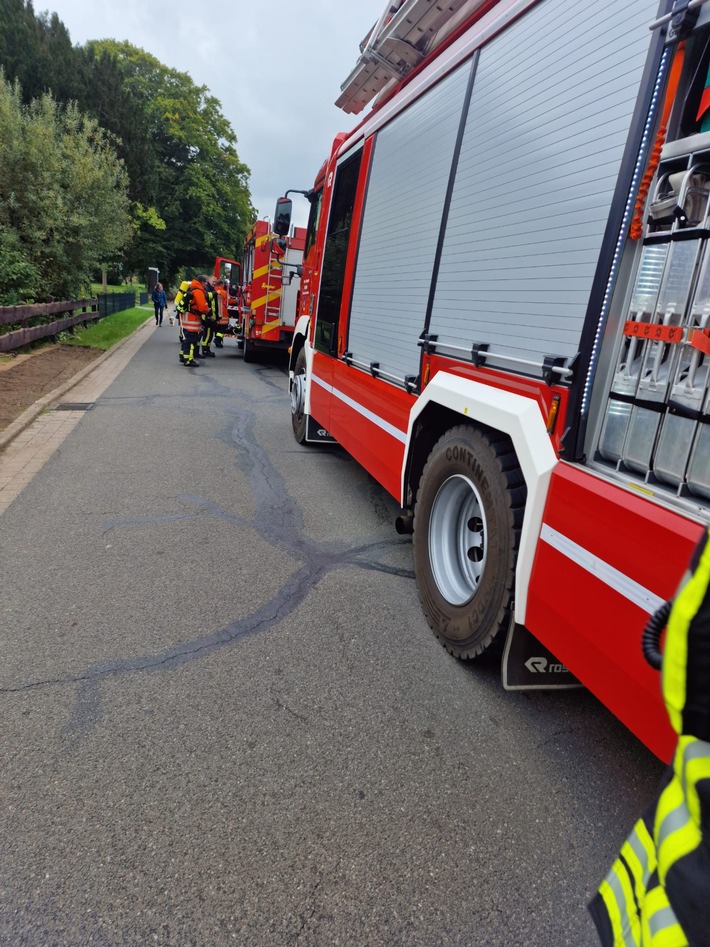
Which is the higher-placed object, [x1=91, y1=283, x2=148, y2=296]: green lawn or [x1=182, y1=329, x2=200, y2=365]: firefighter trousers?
[x1=91, y1=283, x2=148, y2=296]: green lawn

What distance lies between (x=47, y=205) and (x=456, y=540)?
A: 13.8 metres

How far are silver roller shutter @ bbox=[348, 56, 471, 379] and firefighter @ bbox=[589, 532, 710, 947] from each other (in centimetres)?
265

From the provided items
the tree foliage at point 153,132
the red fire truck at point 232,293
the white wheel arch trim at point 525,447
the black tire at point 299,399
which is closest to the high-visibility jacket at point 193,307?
the red fire truck at point 232,293

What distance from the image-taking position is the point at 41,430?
22.0 ft

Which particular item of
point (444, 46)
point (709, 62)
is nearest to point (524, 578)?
point (709, 62)

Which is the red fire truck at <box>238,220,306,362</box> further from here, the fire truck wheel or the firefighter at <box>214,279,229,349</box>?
the fire truck wheel

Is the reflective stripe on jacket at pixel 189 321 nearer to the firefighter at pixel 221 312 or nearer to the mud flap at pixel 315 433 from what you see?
the firefighter at pixel 221 312

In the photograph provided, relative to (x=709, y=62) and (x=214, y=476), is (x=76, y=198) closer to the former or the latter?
(x=214, y=476)

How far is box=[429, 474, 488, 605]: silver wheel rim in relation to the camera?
9.77ft

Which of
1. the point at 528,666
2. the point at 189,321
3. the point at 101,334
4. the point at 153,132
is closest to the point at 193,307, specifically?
the point at 189,321

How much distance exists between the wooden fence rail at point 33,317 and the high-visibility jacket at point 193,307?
2875 mm

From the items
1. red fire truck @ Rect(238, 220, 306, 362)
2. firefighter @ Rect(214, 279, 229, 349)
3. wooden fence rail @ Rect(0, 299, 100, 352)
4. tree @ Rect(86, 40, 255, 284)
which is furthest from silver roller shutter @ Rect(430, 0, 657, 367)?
tree @ Rect(86, 40, 255, 284)

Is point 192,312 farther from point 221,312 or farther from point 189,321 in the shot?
point 221,312

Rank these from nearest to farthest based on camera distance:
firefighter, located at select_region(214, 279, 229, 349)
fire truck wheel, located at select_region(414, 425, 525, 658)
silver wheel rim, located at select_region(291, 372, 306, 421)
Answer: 1. fire truck wheel, located at select_region(414, 425, 525, 658)
2. silver wheel rim, located at select_region(291, 372, 306, 421)
3. firefighter, located at select_region(214, 279, 229, 349)
